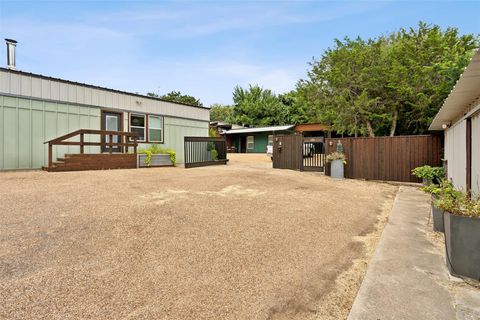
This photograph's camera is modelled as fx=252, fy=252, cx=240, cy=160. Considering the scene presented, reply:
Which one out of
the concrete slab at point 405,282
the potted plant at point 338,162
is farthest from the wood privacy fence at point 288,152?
the concrete slab at point 405,282

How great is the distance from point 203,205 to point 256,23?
36.7ft

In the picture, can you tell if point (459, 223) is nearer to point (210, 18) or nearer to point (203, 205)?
point (203, 205)

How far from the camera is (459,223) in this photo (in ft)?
7.93

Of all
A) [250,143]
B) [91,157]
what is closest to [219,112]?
[250,143]

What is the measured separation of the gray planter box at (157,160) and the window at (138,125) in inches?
63.5

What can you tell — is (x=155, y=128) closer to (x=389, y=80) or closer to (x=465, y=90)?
(x=389, y=80)

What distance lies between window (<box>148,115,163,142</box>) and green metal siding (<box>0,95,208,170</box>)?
2575 millimetres

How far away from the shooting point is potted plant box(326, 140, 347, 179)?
984 centimetres

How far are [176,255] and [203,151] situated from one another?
10.8 m

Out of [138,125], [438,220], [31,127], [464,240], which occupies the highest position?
[138,125]

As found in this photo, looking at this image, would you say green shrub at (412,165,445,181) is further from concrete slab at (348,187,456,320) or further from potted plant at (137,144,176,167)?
potted plant at (137,144,176,167)

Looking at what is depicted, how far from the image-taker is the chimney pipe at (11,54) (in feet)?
30.8

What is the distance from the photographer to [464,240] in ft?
7.86

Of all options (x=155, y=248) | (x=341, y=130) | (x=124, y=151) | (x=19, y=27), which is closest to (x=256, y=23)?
(x=341, y=130)
